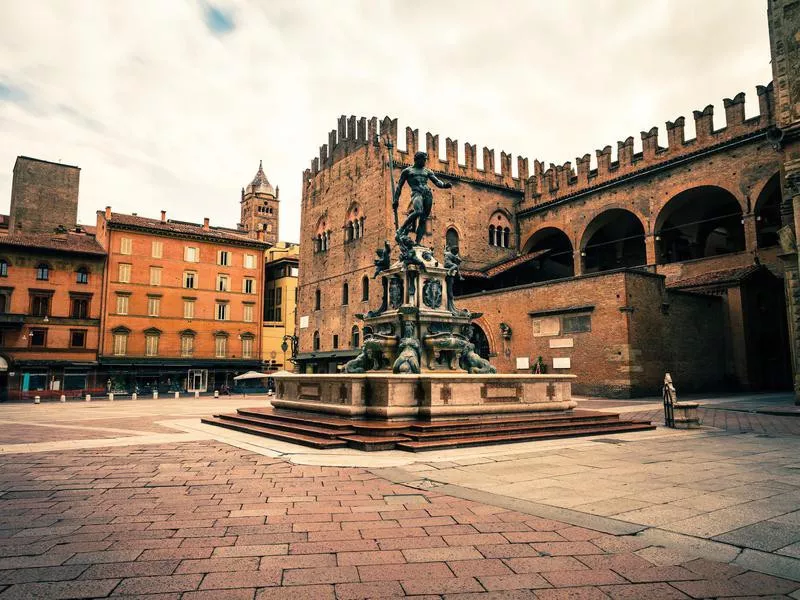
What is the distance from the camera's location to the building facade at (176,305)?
1566 inches

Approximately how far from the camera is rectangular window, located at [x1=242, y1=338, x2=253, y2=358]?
44.7m

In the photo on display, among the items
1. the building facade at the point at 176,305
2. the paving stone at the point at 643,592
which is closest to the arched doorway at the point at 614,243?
the building facade at the point at 176,305

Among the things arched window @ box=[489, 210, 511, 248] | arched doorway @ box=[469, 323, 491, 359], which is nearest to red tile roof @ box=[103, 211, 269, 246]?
arched window @ box=[489, 210, 511, 248]

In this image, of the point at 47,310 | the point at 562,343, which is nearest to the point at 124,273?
the point at 47,310

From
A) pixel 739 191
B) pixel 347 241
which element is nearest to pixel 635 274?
pixel 739 191

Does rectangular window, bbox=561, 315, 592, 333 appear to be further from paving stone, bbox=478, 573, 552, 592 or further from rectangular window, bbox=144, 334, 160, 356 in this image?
rectangular window, bbox=144, 334, 160, 356

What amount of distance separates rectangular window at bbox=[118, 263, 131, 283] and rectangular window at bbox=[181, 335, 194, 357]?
5.77 meters

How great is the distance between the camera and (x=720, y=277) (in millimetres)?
25281

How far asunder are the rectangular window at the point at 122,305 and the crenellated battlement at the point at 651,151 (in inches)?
1159

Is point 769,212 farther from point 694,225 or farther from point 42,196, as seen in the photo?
point 42,196

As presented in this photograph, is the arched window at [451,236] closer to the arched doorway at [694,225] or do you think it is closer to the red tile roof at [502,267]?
the red tile roof at [502,267]

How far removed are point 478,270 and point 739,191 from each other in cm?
1515

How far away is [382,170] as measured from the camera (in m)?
35.5

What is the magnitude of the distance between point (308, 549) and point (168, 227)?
43.7m
